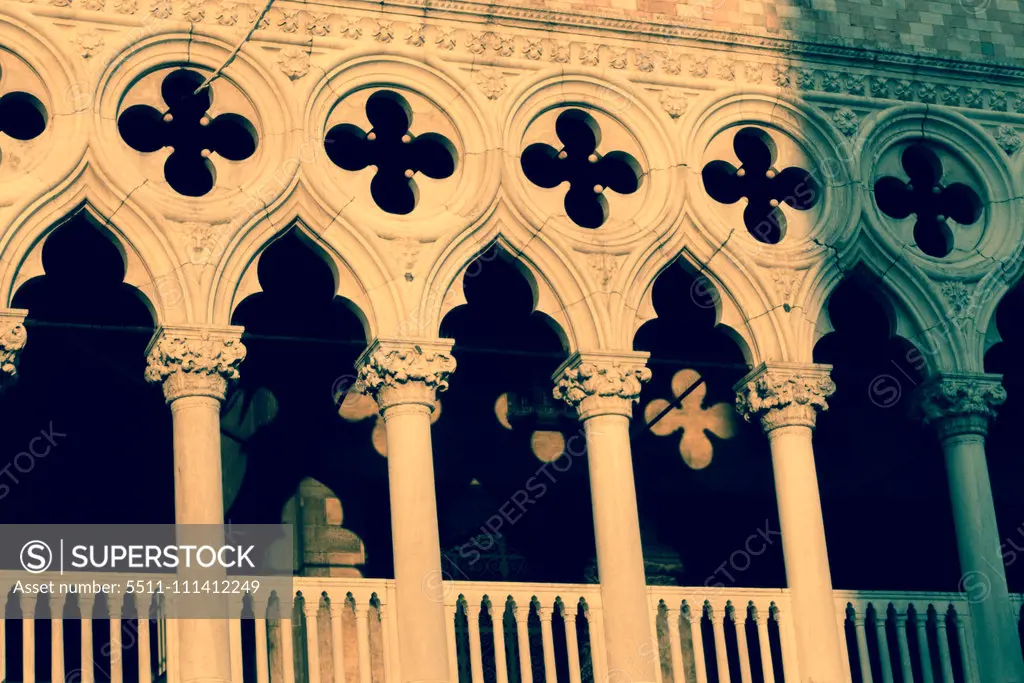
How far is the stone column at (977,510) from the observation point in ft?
55.4

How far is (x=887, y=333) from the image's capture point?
19.2 meters

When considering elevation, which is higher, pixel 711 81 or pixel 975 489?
pixel 711 81

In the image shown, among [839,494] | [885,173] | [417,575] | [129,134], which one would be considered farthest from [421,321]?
[839,494]

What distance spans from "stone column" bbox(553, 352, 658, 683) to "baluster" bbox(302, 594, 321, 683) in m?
2.22

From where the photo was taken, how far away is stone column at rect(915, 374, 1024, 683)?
16.9 meters

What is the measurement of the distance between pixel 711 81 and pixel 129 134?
493 centimetres

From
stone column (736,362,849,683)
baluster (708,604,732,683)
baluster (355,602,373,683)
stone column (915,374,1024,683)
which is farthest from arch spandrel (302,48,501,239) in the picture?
stone column (915,374,1024,683)

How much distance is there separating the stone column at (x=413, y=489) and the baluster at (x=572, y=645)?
1003mm

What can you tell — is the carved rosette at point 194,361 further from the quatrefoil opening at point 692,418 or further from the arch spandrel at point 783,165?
the quatrefoil opening at point 692,418

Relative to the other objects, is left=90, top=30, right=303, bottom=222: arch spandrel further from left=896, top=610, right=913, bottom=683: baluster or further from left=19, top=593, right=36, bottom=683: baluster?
left=896, top=610, right=913, bottom=683: baluster

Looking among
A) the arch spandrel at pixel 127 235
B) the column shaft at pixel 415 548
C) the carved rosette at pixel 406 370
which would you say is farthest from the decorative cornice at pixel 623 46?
the column shaft at pixel 415 548

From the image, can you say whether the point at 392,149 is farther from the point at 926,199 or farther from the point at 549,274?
the point at 926,199

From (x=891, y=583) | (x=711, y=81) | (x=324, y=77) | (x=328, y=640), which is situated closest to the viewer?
(x=324, y=77)

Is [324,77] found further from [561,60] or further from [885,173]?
[885,173]
